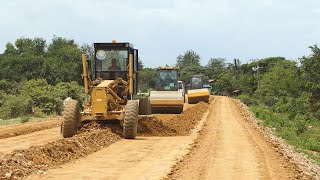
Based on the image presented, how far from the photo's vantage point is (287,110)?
46.8 metres

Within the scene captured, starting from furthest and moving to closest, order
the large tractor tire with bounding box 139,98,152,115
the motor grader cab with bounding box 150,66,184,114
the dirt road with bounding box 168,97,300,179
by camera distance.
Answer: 1. the motor grader cab with bounding box 150,66,184,114
2. the large tractor tire with bounding box 139,98,152,115
3. the dirt road with bounding box 168,97,300,179

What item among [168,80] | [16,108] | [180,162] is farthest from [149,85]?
[180,162]

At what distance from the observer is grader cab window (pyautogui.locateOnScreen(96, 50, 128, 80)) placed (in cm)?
1775

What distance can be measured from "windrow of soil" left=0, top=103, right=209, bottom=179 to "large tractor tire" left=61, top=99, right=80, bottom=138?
275mm

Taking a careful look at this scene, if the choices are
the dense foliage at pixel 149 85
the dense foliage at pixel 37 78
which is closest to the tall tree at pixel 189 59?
the dense foliage at pixel 149 85

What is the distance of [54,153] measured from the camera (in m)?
11.5

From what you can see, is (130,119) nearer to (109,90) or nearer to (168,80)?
(109,90)

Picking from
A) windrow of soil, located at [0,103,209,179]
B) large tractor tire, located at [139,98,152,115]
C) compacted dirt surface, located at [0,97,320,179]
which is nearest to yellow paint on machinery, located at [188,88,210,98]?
windrow of soil, located at [0,103,209,179]

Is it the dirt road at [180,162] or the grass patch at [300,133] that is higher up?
the dirt road at [180,162]

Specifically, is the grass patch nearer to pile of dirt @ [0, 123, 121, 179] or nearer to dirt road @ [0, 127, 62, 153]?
pile of dirt @ [0, 123, 121, 179]

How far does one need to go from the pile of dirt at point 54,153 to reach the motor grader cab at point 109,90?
446mm

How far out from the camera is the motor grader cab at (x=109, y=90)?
Result: 15836 mm

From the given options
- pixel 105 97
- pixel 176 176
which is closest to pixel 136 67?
pixel 105 97

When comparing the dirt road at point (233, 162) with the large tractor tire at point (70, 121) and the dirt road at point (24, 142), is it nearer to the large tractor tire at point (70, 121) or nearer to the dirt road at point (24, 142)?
the large tractor tire at point (70, 121)
